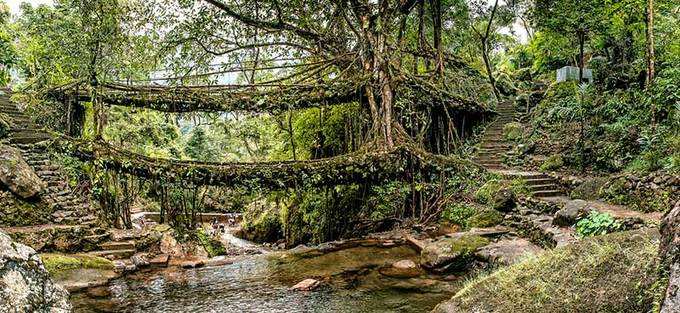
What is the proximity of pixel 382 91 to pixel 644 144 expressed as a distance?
506cm

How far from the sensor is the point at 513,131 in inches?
545

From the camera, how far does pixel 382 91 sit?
27.2 feet

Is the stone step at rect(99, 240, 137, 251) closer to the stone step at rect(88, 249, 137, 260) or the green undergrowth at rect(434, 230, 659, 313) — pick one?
the stone step at rect(88, 249, 137, 260)

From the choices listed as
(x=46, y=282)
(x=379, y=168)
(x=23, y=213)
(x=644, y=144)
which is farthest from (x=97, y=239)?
(x=644, y=144)

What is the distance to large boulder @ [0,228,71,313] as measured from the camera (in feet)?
7.88

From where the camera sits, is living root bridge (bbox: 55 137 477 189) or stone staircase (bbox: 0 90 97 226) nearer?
living root bridge (bbox: 55 137 477 189)

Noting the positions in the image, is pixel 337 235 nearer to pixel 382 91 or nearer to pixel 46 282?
pixel 382 91

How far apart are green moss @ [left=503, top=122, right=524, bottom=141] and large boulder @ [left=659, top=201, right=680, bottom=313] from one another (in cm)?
1202

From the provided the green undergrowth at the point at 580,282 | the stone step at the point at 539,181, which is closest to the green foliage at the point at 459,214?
the stone step at the point at 539,181

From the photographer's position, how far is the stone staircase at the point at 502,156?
32.1 feet

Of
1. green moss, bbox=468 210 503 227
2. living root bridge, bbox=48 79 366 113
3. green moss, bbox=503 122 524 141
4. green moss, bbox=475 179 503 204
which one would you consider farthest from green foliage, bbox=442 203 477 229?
green moss, bbox=503 122 524 141

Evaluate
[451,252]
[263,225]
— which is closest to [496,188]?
[451,252]

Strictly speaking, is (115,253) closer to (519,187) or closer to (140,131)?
(519,187)

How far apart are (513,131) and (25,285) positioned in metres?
13.3
